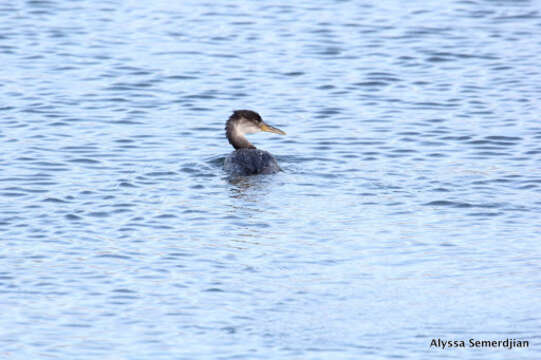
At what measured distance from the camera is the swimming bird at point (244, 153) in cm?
1595

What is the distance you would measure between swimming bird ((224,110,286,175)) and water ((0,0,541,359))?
282mm

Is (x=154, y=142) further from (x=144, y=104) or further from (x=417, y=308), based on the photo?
(x=417, y=308)

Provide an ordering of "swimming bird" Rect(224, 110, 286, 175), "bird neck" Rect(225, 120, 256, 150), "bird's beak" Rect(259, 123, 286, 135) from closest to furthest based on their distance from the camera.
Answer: "swimming bird" Rect(224, 110, 286, 175)
"bird neck" Rect(225, 120, 256, 150)
"bird's beak" Rect(259, 123, 286, 135)

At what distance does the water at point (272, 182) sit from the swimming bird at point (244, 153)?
0.28 metres

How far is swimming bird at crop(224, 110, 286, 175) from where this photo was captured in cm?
1595

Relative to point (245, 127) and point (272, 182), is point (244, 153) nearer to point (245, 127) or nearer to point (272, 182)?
point (272, 182)

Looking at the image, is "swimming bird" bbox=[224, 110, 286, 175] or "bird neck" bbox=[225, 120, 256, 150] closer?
"swimming bird" bbox=[224, 110, 286, 175]

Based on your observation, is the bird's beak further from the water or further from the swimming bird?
the water

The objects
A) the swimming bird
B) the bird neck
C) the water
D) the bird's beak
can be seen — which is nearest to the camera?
the water

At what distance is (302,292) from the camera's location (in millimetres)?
11195

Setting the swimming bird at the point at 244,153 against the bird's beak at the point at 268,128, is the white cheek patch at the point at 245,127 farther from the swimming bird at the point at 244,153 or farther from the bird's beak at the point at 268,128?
Answer: the bird's beak at the point at 268,128

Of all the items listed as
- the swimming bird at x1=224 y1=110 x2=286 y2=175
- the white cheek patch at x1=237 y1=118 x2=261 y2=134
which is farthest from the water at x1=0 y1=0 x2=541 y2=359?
the white cheek patch at x1=237 y1=118 x2=261 y2=134

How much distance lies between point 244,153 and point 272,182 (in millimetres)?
774

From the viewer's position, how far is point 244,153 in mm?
16156
